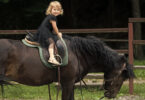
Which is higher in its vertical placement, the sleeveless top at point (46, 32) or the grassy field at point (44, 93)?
the sleeveless top at point (46, 32)

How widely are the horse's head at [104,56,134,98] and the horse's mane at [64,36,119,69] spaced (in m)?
0.11

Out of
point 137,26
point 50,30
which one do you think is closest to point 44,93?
point 50,30

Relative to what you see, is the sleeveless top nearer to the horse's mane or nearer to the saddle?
the saddle

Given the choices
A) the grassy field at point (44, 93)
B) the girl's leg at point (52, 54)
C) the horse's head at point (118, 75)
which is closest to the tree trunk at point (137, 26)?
the grassy field at point (44, 93)

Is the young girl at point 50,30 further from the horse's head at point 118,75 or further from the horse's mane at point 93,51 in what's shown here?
the horse's head at point 118,75

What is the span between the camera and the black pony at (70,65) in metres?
4.63

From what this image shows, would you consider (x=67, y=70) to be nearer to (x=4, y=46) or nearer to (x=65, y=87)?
(x=65, y=87)

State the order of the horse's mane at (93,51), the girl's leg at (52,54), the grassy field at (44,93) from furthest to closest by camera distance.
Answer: the grassy field at (44,93)
the horse's mane at (93,51)
the girl's leg at (52,54)

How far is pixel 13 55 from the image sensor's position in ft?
15.2

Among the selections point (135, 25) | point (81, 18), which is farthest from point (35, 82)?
point (81, 18)

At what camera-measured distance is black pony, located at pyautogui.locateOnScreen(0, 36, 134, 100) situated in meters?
4.63

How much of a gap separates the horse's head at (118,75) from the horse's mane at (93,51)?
4.4 inches

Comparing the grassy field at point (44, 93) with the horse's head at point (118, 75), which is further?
the grassy field at point (44, 93)

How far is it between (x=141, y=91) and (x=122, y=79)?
2526 mm
